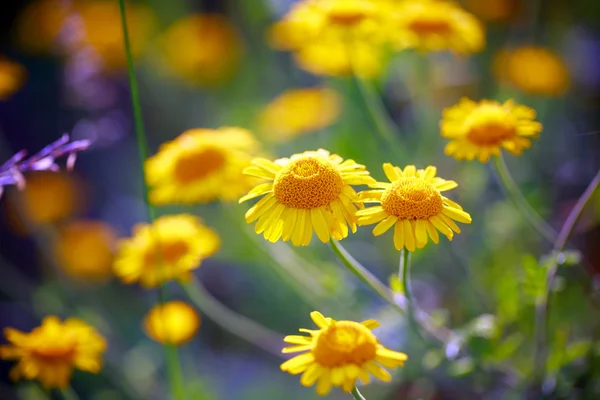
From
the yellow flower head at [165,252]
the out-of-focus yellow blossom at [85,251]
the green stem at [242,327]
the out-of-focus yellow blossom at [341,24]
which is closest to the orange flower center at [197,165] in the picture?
the yellow flower head at [165,252]

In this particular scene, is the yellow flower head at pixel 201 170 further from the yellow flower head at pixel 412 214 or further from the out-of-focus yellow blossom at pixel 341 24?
the yellow flower head at pixel 412 214

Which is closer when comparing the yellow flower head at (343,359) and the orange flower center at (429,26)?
the yellow flower head at (343,359)

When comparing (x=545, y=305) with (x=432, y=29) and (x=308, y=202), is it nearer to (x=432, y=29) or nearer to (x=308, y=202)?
(x=308, y=202)

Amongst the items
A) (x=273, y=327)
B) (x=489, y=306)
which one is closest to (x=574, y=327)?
(x=489, y=306)

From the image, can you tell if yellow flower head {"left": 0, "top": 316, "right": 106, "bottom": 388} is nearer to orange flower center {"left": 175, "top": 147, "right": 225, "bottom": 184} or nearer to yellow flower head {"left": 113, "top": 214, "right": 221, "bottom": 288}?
yellow flower head {"left": 113, "top": 214, "right": 221, "bottom": 288}

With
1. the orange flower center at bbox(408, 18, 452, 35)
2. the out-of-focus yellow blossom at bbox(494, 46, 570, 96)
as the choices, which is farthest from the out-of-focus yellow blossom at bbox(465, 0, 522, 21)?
the orange flower center at bbox(408, 18, 452, 35)

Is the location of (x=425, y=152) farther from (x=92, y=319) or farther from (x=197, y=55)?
(x=197, y=55)
